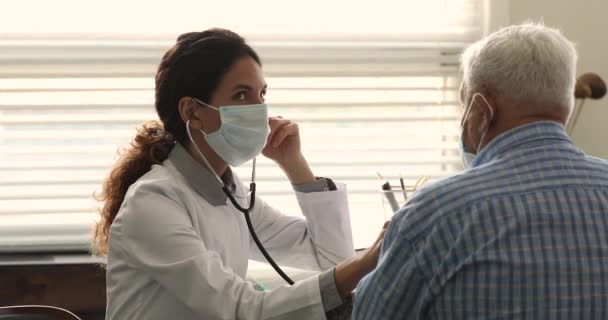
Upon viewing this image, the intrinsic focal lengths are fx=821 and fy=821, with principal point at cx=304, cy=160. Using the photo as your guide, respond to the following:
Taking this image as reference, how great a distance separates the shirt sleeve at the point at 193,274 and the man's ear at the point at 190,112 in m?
0.23

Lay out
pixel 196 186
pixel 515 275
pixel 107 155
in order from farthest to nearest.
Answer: pixel 107 155 → pixel 196 186 → pixel 515 275

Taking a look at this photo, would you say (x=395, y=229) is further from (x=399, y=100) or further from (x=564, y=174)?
(x=399, y=100)

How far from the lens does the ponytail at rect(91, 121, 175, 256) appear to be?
1703 mm

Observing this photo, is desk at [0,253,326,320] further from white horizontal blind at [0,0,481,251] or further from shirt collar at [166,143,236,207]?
shirt collar at [166,143,236,207]

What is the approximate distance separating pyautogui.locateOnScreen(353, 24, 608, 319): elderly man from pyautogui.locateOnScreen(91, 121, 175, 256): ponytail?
66 centimetres

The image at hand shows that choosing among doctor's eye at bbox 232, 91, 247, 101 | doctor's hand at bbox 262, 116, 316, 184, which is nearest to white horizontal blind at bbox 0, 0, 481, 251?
doctor's hand at bbox 262, 116, 316, 184

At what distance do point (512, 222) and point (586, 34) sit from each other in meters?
1.73

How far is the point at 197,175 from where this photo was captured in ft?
5.42

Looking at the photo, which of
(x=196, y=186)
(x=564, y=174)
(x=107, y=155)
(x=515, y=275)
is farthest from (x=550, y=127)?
(x=107, y=155)

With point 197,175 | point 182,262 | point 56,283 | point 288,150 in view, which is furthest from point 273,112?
point 182,262

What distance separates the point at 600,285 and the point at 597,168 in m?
0.17

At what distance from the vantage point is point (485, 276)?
3.62 ft

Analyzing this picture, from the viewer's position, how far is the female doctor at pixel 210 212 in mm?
1461

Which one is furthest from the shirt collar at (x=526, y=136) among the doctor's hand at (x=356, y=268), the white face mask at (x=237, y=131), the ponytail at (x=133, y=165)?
the ponytail at (x=133, y=165)
